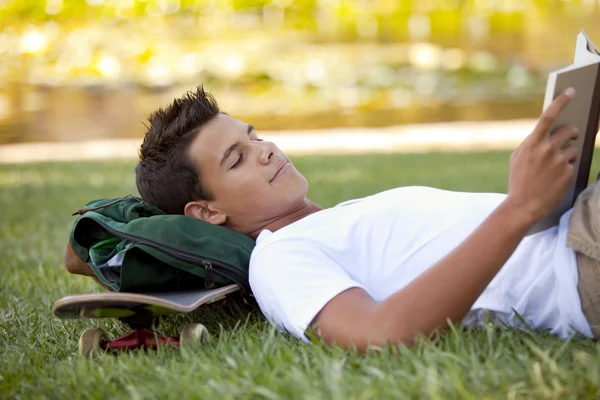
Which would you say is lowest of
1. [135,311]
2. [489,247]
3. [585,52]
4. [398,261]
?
[135,311]

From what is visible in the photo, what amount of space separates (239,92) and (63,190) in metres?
6.52

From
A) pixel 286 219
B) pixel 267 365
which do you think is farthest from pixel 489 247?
pixel 286 219

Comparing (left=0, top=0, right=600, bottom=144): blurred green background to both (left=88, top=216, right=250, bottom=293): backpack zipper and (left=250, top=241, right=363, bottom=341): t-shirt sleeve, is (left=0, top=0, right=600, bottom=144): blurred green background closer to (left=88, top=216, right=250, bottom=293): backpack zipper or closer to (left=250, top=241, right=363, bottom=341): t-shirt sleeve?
(left=88, top=216, right=250, bottom=293): backpack zipper

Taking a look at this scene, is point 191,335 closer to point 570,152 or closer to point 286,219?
point 286,219

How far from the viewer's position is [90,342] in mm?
2109

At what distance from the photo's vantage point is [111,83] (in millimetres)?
12305

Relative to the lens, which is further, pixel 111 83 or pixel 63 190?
pixel 111 83

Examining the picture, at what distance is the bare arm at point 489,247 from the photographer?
5.36 ft

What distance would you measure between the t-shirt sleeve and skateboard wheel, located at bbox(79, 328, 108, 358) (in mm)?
504

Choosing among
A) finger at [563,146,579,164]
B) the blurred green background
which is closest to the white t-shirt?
finger at [563,146,579,164]

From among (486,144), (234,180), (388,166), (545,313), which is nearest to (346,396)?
(545,313)

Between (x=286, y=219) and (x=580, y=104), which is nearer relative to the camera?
(x=580, y=104)

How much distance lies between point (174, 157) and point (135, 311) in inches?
22.1

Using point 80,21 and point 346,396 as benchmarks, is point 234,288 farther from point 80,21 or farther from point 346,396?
point 80,21
